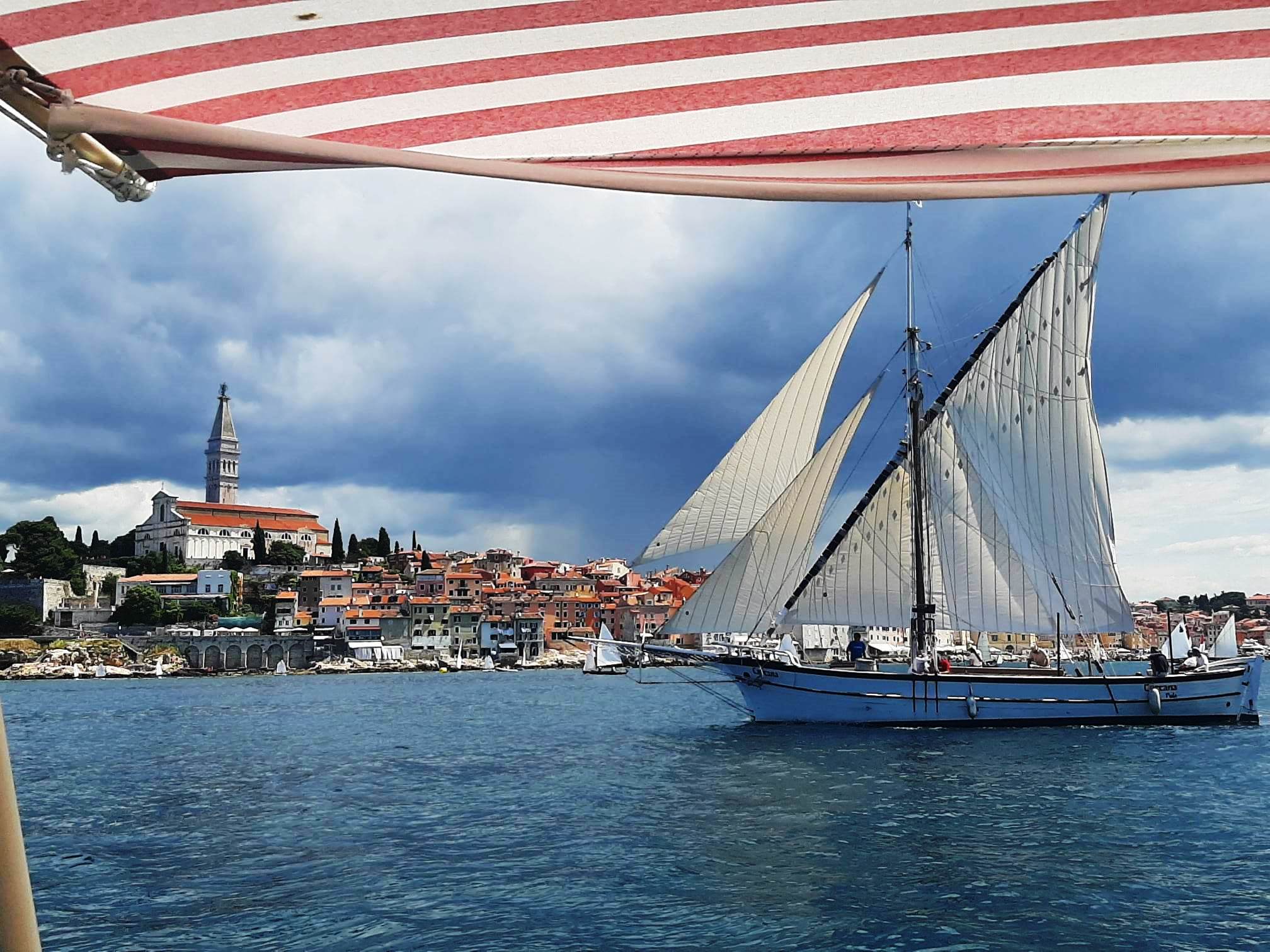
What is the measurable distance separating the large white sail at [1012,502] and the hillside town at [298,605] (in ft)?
156

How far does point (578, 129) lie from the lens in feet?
6.68

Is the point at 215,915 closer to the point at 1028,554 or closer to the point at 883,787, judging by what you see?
the point at 883,787

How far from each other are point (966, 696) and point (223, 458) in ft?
506

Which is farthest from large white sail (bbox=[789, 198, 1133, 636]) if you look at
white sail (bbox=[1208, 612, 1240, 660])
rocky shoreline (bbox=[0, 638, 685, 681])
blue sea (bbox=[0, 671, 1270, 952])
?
Result: rocky shoreline (bbox=[0, 638, 685, 681])

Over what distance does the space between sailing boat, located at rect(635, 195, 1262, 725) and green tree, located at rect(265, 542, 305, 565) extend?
108693mm

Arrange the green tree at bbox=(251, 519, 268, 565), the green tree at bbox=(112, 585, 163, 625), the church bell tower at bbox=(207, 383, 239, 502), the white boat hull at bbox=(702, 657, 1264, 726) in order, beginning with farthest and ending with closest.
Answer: the church bell tower at bbox=(207, 383, 239, 502) → the green tree at bbox=(251, 519, 268, 565) → the green tree at bbox=(112, 585, 163, 625) → the white boat hull at bbox=(702, 657, 1264, 726)

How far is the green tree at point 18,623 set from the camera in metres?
97.8

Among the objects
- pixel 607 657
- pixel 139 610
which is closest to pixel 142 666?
pixel 139 610

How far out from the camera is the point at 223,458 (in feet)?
538

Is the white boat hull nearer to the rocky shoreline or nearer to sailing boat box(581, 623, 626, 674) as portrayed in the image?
sailing boat box(581, 623, 626, 674)

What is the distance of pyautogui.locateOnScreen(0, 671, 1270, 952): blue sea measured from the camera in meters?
9.70

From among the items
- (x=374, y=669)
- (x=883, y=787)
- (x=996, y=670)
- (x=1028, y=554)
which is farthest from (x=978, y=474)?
(x=374, y=669)

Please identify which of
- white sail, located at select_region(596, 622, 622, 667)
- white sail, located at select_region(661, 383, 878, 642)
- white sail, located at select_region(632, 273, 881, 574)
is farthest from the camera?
white sail, located at select_region(596, 622, 622, 667)

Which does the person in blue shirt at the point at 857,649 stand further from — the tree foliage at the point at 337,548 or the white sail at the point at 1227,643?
the tree foliage at the point at 337,548
